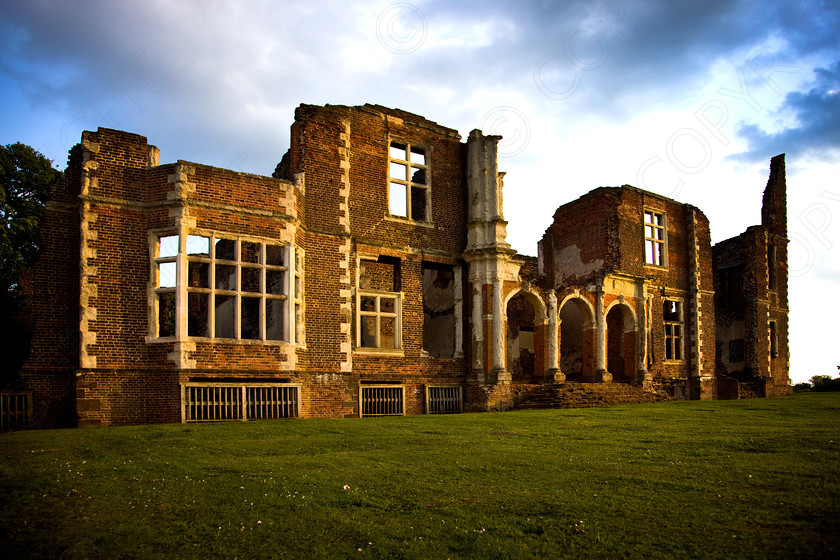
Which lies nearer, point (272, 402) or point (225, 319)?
point (272, 402)

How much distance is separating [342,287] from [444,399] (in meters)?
4.81

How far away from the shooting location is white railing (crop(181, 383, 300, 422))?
13836 millimetres

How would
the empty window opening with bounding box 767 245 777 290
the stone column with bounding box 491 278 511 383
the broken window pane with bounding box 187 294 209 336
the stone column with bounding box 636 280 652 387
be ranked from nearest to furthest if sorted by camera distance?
the stone column with bounding box 491 278 511 383 → the broken window pane with bounding box 187 294 209 336 → the stone column with bounding box 636 280 652 387 → the empty window opening with bounding box 767 245 777 290

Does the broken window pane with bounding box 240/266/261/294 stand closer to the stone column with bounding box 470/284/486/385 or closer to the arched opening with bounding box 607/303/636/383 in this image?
the stone column with bounding box 470/284/486/385

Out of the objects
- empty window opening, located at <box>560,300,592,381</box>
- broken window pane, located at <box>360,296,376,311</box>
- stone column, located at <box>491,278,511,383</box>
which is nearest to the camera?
stone column, located at <box>491,278,511,383</box>

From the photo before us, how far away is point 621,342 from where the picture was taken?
80.6 feet

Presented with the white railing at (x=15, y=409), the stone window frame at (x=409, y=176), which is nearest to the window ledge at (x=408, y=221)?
the stone window frame at (x=409, y=176)

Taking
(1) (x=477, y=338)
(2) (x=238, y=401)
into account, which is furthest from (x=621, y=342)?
(2) (x=238, y=401)

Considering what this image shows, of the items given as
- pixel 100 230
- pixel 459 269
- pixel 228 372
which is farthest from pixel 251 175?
pixel 459 269

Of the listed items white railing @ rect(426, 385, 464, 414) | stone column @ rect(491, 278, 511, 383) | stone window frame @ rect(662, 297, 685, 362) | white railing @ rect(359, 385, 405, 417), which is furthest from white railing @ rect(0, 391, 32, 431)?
stone window frame @ rect(662, 297, 685, 362)

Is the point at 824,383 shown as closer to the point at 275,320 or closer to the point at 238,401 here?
the point at 275,320

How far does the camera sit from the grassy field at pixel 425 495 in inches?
194

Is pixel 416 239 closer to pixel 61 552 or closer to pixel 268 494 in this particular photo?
pixel 268 494

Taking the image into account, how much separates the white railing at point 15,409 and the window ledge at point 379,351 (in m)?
7.85
